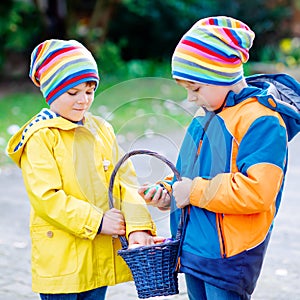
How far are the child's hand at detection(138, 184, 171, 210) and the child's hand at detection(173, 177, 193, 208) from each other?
0.14m

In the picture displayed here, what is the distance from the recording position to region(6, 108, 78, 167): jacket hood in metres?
3.15

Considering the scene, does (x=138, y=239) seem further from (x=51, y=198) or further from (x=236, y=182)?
(x=236, y=182)

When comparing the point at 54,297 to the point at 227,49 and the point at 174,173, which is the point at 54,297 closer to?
the point at 174,173

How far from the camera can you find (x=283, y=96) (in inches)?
120

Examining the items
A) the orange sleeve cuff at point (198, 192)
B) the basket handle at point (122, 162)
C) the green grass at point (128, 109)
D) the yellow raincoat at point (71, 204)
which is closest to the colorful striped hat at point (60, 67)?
the yellow raincoat at point (71, 204)

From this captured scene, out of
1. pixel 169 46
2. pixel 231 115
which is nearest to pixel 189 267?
pixel 231 115

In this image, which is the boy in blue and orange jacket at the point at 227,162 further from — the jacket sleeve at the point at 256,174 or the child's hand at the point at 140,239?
the child's hand at the point at 140,239

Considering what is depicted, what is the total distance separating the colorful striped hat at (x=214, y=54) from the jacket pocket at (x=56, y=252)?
2.87ft

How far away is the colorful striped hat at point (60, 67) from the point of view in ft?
10.2

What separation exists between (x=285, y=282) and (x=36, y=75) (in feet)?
7.99

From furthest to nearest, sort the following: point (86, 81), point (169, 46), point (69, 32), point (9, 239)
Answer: point (169, 46) < point (69, 32) < point (9, 239) < point (86, 81)

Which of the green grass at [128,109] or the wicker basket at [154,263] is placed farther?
the green grass at [128,109]

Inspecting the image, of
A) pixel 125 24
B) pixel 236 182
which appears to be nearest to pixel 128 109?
pixel 125 24

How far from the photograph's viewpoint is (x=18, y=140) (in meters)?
3.26
